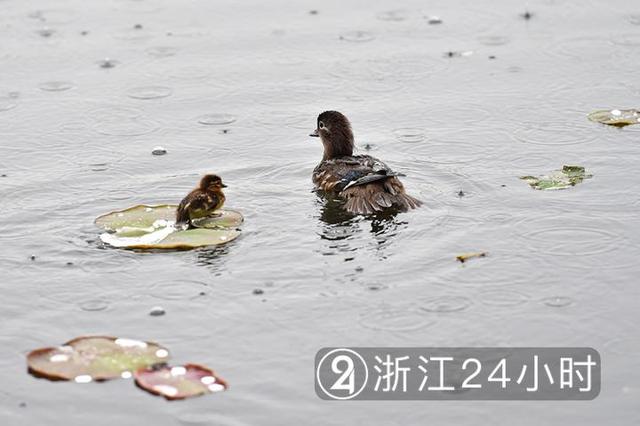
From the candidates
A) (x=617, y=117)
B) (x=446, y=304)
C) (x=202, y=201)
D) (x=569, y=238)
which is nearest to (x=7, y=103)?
(x=202, y=201)

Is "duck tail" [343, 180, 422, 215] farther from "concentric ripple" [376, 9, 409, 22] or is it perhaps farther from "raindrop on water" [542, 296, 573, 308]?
"concentric ripple" [376, 9, 409, 22]

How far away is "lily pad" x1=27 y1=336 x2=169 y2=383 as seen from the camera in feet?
25.3

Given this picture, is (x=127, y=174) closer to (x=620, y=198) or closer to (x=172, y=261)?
(x=172, y=261)

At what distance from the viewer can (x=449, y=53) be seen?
48.0 feet

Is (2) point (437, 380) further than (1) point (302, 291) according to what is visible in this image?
No

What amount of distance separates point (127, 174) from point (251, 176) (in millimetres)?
1142

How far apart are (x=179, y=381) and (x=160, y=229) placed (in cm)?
281

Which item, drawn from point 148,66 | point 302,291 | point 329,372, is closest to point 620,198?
point 302,291

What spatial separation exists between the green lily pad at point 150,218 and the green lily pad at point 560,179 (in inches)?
103

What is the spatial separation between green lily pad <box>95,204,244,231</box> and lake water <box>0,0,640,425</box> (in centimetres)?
17

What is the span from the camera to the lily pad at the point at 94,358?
7.72 meters

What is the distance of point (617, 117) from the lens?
12.6m

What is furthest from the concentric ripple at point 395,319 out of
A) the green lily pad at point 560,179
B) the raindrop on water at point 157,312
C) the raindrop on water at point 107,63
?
the raindrop on water at point 107,63

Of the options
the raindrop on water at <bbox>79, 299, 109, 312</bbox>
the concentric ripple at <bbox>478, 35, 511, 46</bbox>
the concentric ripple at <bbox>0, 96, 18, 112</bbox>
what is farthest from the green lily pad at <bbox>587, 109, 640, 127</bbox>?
the concentric ripple at <bbox>0, 96, 18, 112</bbox>
